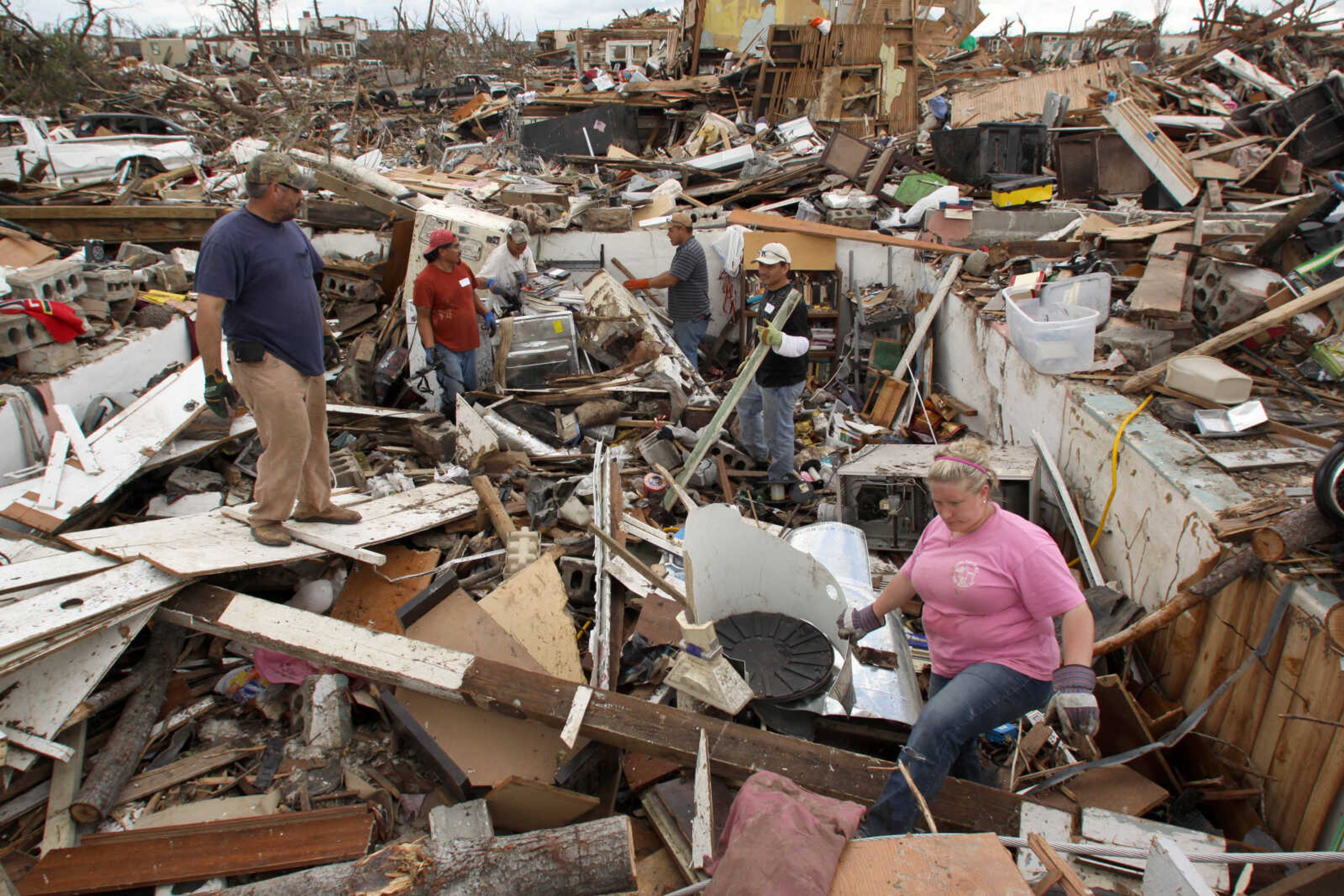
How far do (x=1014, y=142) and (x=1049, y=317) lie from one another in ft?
16.0

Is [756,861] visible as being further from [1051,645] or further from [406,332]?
[406,332]

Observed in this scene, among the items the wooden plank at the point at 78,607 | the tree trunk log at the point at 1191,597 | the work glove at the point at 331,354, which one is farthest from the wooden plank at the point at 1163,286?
the work glove at the point at 331,354

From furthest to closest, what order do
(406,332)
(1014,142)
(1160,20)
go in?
(1160,20)
(1014,142)
(406,332)

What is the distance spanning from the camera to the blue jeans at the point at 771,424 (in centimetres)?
577

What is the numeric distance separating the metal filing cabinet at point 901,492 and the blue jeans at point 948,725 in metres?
2.17

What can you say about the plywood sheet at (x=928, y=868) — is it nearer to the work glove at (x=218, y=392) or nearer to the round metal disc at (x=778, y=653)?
the round metal disc at (x=778, y=653)

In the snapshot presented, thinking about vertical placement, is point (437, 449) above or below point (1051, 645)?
below

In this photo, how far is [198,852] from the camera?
2.83 metres

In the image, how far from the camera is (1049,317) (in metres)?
5.52

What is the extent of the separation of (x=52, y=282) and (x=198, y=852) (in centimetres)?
458

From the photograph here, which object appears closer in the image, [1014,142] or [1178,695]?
[1178,695]

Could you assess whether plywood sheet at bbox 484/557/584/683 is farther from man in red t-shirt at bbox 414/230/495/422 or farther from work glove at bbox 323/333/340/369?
work glove at bbox 323/333/340/369

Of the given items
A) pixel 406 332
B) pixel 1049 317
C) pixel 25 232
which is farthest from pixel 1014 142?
pixel 25 232

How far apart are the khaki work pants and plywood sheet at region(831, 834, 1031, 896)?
10.3ft
